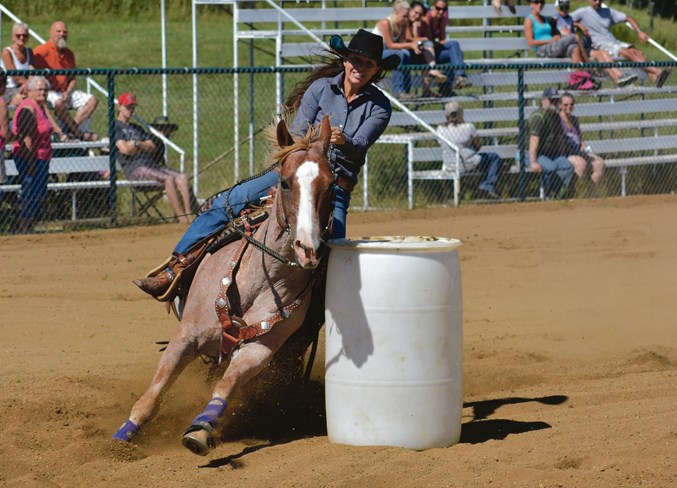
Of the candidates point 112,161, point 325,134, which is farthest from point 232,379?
point 112,161

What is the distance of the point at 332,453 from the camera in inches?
230

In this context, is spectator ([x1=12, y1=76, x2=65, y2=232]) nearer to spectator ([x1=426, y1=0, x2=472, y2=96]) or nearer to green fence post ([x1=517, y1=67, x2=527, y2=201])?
spectator ([x1=426, y1=0, x2=472, y2=96])

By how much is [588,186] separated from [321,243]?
40.0ft

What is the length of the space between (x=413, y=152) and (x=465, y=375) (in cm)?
809

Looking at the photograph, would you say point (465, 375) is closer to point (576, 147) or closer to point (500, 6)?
point (576, 147)

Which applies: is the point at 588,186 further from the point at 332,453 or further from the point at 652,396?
the point at 332,453

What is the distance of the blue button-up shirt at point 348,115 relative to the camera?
6.50m

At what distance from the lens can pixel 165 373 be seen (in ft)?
20.2

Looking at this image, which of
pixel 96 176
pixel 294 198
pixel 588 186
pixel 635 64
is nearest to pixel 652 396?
pixel 294 198

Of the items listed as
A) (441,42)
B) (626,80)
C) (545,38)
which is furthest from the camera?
(545,38)

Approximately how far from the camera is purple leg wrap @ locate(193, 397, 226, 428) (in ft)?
18.9

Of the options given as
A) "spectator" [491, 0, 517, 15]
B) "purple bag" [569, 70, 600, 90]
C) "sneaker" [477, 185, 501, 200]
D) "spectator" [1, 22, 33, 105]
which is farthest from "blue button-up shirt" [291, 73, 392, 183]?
"spectator" [491, 0, 517, 15]

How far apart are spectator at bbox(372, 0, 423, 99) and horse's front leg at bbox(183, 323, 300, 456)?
10.9 meters

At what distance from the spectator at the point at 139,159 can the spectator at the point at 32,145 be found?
95 cm
